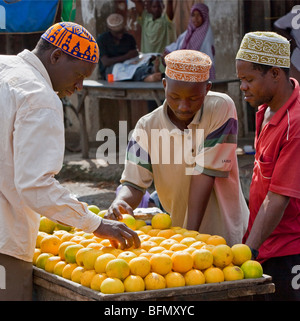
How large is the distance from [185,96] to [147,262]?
1094 millimetres

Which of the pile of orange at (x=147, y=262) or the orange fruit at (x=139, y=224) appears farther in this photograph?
the orange fruit at (x=139, y=224)

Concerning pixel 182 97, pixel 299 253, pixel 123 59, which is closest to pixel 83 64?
pixel 182 97

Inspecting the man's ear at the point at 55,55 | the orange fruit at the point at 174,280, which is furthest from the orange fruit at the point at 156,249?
the man's ear at the point at 55,55

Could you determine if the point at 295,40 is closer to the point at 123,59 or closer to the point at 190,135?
the point at 123,59

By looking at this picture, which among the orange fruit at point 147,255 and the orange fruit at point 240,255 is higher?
the orange fruit at point 147,255

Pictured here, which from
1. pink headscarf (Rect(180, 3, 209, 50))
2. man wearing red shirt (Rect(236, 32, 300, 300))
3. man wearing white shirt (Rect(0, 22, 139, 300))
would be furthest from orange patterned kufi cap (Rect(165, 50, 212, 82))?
pink headscarf (Rect(180, 3, 209, 50))

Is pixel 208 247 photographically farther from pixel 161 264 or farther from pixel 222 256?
pixel 161 264

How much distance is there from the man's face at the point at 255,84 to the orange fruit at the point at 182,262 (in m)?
0.96

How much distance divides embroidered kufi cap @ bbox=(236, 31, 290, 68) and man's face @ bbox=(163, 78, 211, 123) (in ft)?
0.98

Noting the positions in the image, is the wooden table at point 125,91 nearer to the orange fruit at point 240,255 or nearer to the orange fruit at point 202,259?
the orange fruit at point 240,255

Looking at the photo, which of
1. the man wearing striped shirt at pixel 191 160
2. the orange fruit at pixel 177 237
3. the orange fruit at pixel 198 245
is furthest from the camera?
the man wearing striped shirt at pixel 191 160

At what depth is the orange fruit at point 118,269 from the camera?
318 cm

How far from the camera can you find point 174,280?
3236 mm

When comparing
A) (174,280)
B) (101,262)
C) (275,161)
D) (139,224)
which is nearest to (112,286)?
(101,262)
